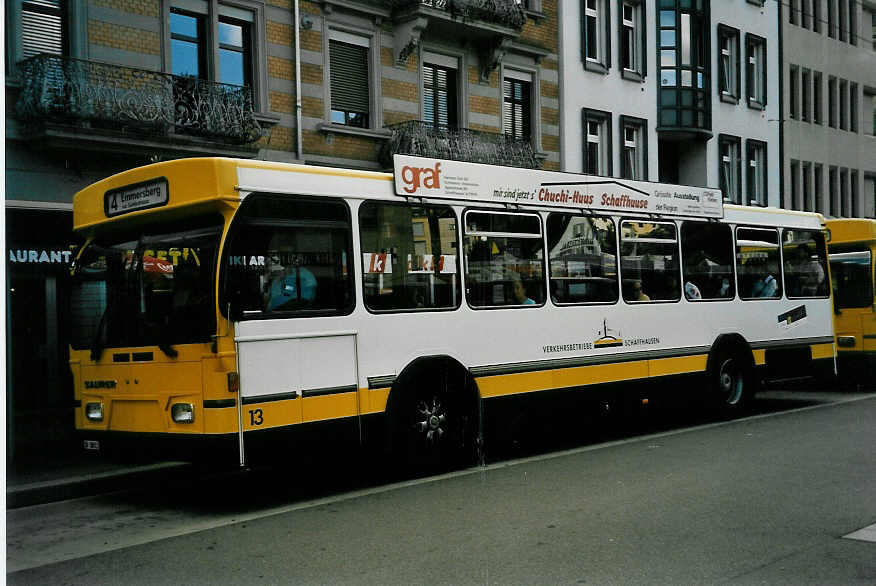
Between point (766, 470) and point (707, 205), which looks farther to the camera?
point (707, 205)

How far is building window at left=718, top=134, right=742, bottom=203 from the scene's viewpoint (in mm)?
30859

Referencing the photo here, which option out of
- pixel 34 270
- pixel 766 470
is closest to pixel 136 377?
pixel 766 470

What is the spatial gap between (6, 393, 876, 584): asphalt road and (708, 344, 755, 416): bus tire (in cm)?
263

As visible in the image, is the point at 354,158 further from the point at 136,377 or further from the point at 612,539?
the point at 612,539

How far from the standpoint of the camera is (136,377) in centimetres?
861

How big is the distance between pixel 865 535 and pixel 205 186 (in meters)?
5.66

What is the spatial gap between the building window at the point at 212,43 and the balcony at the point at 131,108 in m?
0.69

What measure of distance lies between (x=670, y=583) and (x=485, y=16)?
703 inches

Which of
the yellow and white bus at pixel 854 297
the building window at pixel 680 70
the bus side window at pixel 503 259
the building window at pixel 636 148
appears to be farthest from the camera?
the building window at pixel 680 70

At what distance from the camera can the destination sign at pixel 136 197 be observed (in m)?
8.63

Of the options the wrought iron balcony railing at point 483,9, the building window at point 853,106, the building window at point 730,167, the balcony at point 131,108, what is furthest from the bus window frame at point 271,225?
the building window at point 853,106

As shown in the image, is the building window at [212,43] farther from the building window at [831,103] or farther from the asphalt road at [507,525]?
the building window at [831,103]

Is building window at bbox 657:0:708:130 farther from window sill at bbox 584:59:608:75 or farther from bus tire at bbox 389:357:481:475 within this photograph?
bus tire at bbox 389:357:481:475

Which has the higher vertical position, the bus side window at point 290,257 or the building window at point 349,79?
the building window at point 349,79
